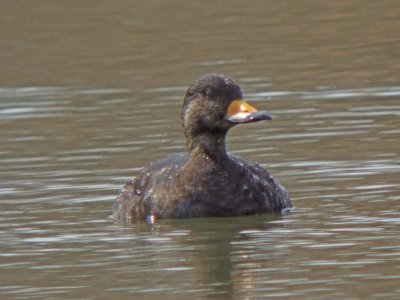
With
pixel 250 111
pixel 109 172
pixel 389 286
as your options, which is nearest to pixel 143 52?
pixel 109 172

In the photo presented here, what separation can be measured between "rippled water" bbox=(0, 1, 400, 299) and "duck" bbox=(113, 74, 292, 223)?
0.55 feet

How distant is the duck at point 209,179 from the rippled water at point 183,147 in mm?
167

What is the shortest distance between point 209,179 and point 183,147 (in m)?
3.12

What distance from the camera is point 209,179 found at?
1359 cm

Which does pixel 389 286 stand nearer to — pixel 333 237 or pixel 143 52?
pixel 333 237

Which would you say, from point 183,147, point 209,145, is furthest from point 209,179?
point 183,147

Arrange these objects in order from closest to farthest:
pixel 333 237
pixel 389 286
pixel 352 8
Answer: pixel 389 286
pixel 333 237
pixel 352 8

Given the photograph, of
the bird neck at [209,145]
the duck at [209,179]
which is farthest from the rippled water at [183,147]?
the bird neck at [209,145]

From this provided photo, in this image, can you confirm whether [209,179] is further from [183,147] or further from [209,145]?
[183,147]

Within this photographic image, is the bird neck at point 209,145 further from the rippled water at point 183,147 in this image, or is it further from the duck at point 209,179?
the rippled water at point 183,147

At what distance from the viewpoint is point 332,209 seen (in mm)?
13297

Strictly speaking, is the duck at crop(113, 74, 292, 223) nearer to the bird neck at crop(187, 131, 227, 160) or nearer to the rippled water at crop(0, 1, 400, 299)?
the bird neck at crop(187, 131, 227, 160)

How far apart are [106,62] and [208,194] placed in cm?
923

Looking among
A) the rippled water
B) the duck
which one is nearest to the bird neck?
the duck
